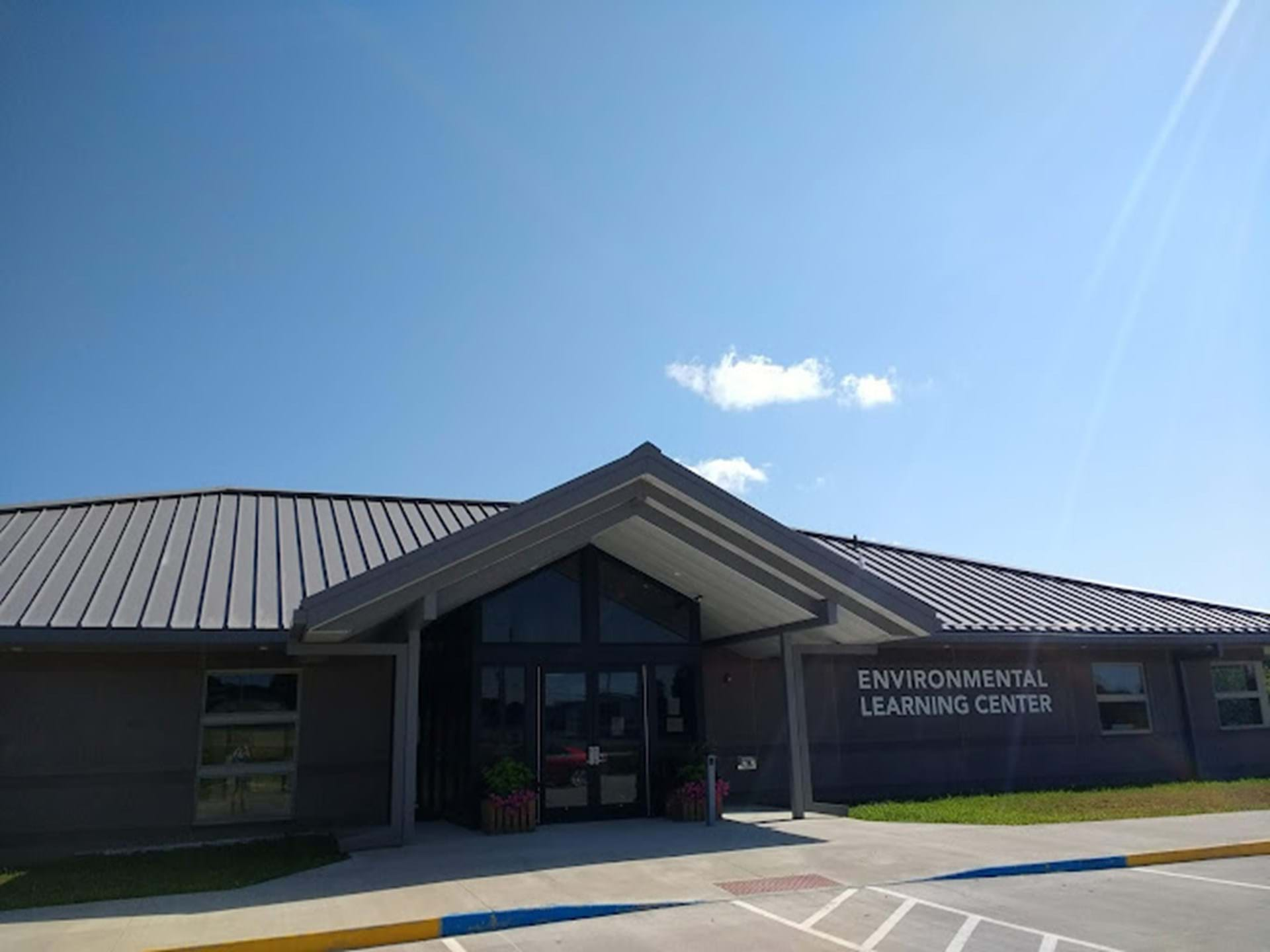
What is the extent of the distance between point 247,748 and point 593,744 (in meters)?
4.90

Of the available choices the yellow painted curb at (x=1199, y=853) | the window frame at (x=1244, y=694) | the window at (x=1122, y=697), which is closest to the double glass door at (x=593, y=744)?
the yellow painted curb at (x=1199, y=853)

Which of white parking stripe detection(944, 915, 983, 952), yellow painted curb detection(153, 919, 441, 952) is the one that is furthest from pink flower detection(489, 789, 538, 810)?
white parking stripe detection(944, 915, 983, 952)

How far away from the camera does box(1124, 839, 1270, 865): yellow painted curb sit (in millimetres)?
10477

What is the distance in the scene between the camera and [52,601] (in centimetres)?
1207

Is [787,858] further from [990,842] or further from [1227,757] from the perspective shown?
[1227,757]

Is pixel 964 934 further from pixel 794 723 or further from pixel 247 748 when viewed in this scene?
pixel 247 748

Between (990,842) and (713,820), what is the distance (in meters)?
3.65

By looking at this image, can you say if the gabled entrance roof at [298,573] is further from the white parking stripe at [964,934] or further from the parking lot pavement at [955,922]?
the white parking stripe at [964,934]

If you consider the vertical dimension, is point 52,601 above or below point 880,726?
above

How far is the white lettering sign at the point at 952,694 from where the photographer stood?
17.9 metres

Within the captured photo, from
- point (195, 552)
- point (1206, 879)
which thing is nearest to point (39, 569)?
point (195, 552)

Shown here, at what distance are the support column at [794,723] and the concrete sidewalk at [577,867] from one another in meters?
0.40

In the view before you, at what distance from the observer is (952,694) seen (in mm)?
18312

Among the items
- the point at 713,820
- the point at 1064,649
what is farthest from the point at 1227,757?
the point at 713,820
